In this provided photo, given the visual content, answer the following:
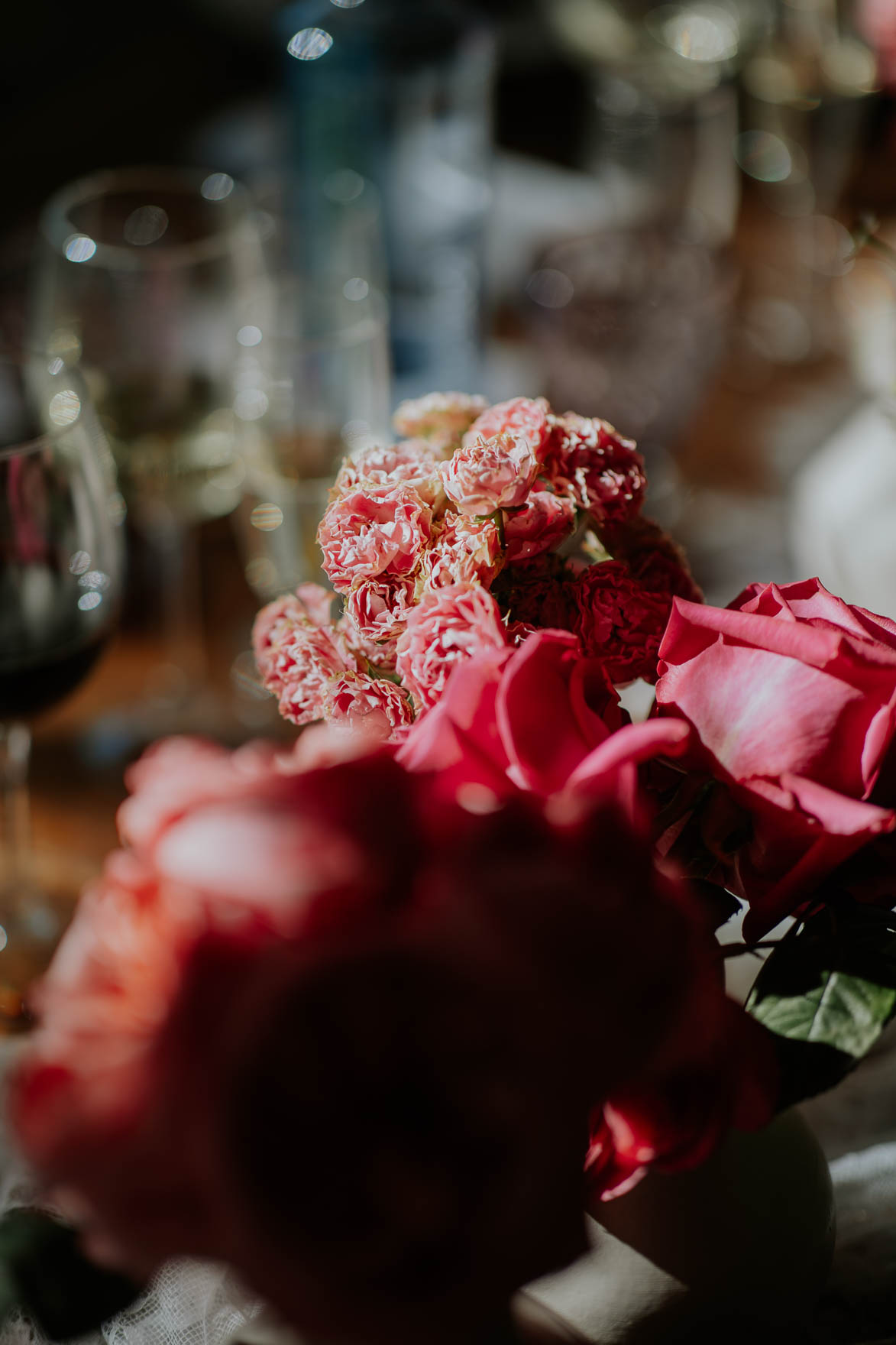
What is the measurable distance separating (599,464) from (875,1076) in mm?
295

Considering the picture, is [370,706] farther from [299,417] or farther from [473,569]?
[299,417]

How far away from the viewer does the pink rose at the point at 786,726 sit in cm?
23

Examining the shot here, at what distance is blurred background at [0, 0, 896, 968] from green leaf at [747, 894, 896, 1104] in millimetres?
307

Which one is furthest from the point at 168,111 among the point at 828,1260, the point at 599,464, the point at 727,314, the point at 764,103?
the point at 828,1260

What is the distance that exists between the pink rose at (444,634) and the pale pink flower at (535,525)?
0.07 feet

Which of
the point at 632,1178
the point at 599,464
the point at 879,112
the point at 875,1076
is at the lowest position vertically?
the point at 875,1076

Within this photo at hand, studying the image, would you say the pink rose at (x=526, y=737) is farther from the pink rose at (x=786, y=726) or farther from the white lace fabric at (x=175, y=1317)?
the white lace fabric at (x=175, y=1317)

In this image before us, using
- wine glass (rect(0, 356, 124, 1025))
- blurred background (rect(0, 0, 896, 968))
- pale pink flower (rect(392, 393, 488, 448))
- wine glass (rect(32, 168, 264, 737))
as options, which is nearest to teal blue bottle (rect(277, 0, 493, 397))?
blurred background (rect(0, 0, 896, 968))


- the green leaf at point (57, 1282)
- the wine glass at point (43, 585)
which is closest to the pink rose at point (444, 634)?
the green leaf at point (57, 1282)

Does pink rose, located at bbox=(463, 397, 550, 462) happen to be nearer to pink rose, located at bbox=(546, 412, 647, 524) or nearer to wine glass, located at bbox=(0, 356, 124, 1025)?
pink rose, located at bbox=(546, 412, 647, 524)

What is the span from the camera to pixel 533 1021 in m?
0.18

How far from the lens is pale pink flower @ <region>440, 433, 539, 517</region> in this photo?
25cm

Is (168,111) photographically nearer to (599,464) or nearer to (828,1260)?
(599,464)

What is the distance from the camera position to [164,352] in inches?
26.2
